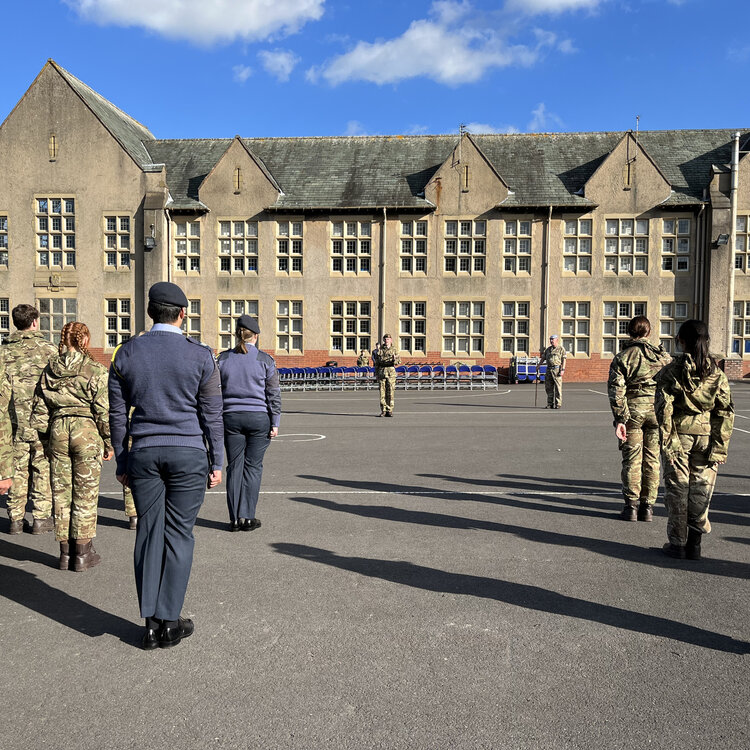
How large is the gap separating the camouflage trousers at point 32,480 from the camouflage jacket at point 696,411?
568 centimetres

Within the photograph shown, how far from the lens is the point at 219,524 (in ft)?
22.7

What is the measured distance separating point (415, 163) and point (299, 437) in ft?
76.6

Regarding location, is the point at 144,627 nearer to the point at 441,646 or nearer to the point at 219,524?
the point at 441,646

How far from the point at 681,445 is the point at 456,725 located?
3.55 m

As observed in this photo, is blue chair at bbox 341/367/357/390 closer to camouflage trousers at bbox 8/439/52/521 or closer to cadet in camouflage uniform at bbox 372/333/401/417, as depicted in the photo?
cadet in camouflage uniform at bbox 372/333/401/417

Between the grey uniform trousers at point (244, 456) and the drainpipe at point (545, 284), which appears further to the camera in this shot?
the drainpipe at point (545, 284)

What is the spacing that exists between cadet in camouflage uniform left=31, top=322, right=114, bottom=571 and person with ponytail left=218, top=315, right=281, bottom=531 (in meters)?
1.30

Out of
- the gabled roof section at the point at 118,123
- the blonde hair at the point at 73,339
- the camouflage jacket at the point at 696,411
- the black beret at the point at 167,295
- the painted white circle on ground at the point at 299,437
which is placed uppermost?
the gabled roof section at the point at 118,123

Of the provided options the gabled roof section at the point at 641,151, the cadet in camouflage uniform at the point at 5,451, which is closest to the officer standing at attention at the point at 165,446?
the cadet in camouflage uniform at the point at 5,451

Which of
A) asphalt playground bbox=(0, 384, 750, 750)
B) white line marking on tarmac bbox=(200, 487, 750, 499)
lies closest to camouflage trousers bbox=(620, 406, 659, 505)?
asphalt playground bbox=(0, 384, 750, 750)

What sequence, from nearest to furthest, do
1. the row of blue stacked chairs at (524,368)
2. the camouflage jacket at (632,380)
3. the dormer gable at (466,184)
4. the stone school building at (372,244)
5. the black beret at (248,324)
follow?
1. the black beret at (248,324)
2. the camouflage jacket at (632,380)
3. the row of blue stacked chairs at (524,368)
4. the stone school building at (372,244)
5. the dormer gable at (466,184)

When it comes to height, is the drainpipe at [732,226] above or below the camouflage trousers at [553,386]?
above

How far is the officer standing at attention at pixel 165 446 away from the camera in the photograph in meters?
4.00

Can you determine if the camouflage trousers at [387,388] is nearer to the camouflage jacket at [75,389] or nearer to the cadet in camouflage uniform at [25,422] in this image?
the cadet in camouflage uniform at [25,422]
